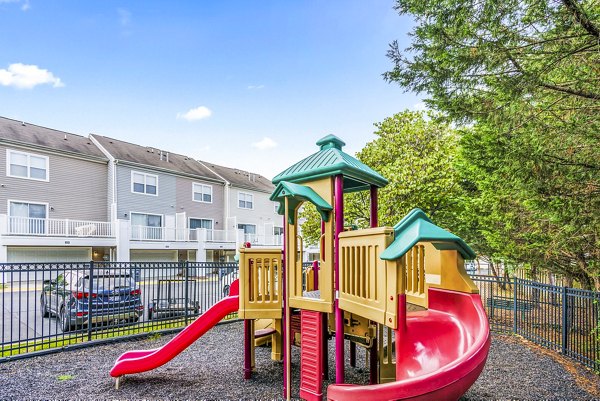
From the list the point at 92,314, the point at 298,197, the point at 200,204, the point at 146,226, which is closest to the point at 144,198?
the point at 146,226

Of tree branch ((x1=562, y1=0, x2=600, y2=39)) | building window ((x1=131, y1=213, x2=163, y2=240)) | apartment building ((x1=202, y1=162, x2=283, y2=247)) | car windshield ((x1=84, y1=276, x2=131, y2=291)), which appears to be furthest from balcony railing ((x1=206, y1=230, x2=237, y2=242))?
tree branch ((x1=562, y1=0, x2=600, y2=39))

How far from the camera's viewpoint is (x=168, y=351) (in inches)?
198

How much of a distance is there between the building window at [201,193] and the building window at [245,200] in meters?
2.74

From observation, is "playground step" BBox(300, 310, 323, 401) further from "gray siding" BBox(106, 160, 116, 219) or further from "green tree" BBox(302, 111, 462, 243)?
"gray siding" BBox(106, 160, 116, 219)

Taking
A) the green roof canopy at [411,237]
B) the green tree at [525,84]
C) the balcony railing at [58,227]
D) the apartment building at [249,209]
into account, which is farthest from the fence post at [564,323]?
the apartment building at [249,209]

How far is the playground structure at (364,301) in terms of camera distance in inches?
122

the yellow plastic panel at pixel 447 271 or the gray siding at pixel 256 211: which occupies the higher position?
the gray siding at pixel 256 211

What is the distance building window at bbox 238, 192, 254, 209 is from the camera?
28.1 meters

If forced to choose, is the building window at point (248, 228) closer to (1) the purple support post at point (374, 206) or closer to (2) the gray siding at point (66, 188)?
(2) the gray siding at point (66, 188)

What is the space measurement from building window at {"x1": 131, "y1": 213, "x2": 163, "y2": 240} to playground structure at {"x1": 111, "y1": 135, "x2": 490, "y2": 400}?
1647 centimetres

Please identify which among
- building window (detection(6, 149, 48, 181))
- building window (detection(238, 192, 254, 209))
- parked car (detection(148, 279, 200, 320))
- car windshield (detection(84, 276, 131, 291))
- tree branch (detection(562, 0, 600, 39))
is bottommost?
parked car (detection(148, 279, 200, 320))

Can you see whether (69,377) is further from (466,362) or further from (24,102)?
(24,102)

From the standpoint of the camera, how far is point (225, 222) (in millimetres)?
26875

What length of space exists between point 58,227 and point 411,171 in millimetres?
17501
